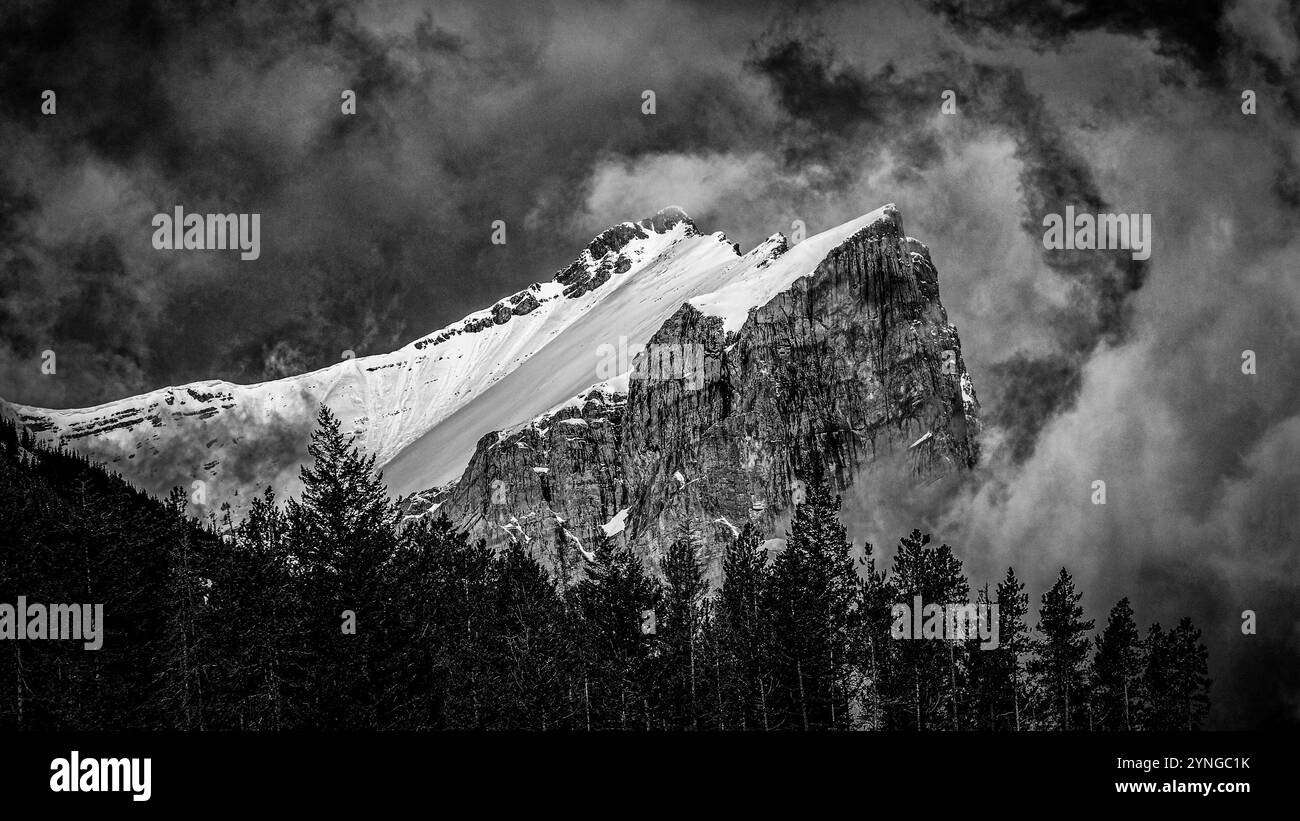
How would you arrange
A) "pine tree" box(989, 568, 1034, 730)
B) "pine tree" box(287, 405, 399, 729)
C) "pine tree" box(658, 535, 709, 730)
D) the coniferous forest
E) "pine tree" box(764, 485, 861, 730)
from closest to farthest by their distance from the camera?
1. "pine tree" box(287, 405, 399, 729)
2. the coniferous forest
3. "pine tree" box(764, 485, 861, 730)
4. "pine tree" box(658, 535, 709, 730)
5. "pine tree" box(989, 568, 1034, 730)

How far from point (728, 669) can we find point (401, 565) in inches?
960

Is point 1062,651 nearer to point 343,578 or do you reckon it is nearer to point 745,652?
point 745,652

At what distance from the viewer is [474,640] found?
6912 cm

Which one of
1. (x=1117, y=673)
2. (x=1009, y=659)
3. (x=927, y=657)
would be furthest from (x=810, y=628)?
(x=1117, y=673)

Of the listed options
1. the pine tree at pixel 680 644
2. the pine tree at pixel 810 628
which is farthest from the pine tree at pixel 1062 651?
the pine tree at pixel 680 644

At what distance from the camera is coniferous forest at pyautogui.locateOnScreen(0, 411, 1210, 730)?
48.0m

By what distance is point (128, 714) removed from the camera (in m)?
55.4

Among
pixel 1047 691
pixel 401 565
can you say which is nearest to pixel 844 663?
pixel 1047 691

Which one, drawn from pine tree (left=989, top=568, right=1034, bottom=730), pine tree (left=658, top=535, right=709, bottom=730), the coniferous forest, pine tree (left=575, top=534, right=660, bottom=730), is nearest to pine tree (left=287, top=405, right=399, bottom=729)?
the coniferous forest

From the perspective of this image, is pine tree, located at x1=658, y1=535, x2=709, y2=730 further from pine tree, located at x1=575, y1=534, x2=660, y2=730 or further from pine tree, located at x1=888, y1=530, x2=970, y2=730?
pine tree, located at x1=888, y1=530, x2=970, y2=730
